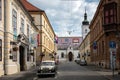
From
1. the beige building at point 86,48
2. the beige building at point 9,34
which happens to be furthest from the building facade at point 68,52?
the beige building at point 9,34

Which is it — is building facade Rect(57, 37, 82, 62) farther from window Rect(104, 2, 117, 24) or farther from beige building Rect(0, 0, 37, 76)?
beige building Rect(0, 0, 37, 76)

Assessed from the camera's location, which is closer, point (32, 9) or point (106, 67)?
point (106, 67)

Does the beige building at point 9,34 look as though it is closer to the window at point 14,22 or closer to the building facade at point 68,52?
the window at point 14,22

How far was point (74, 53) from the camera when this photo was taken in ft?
531

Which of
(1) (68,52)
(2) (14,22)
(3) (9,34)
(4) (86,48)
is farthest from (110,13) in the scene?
(1) (68,52)

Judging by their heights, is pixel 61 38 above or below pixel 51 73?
above

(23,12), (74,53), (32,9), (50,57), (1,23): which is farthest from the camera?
(74,53)

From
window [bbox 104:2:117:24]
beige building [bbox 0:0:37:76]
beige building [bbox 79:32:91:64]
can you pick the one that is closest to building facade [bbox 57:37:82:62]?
beige building [bbox 79:32:91:64]

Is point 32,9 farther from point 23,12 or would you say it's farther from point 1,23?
point 1,23

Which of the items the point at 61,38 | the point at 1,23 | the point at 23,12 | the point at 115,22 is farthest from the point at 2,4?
the point at 61,38

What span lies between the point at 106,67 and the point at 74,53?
4508 inches

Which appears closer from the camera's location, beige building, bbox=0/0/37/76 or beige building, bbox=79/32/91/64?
beige building, bbox=0/0/37/76

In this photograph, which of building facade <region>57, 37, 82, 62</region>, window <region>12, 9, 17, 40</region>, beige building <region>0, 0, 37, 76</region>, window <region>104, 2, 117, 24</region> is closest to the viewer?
beige building <region>0, 0, 37, 76</region>

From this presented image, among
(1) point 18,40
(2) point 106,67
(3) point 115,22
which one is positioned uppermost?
(3) point 115,22
